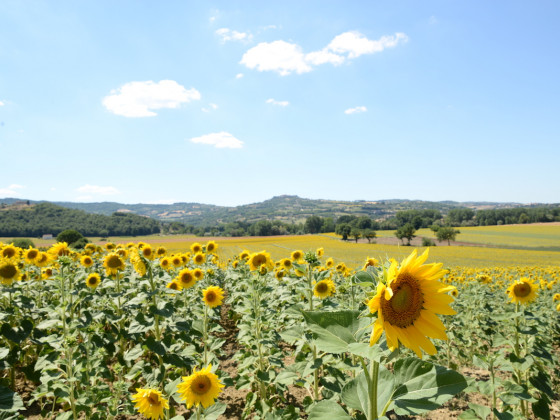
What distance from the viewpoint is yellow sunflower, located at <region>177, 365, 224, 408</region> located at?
283 centimetres

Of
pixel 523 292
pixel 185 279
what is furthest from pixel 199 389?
pixel 523 292

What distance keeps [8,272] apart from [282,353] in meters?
4.55

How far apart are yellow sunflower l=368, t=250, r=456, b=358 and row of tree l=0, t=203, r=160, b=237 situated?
140 m

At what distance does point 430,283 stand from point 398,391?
53 cm

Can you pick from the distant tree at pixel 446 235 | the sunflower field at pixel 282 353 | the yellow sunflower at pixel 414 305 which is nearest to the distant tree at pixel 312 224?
the distant tree at pixel 446 235

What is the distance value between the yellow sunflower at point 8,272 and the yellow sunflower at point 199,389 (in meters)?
3.56

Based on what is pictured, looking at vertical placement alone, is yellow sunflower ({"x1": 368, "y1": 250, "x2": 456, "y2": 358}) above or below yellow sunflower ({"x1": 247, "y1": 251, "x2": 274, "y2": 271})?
above

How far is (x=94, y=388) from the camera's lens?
12.7 ft

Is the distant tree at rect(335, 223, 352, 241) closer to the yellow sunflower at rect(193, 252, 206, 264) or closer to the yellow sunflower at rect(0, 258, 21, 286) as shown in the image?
the yellow sunflower at rect(193, 252, 206, 264)

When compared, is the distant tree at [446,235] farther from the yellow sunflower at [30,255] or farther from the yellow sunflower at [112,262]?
the yellow sunflower at [30,255]

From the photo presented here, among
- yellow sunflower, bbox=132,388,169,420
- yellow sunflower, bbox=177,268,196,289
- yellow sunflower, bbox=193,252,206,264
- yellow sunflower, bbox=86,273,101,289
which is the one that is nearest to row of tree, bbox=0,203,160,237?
yellow sunflower, bbox=193,252,206,264

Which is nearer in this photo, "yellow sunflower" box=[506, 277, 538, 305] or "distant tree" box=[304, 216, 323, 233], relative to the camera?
"yellow sunflower" box=[506, 277, 538, 305]

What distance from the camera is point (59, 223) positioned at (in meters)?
125

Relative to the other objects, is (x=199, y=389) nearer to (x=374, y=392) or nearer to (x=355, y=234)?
(x=374, y=392)
